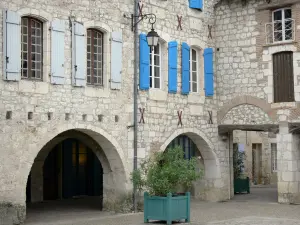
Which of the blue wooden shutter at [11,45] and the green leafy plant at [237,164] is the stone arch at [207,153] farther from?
the blue wooden shutter at [11,45]

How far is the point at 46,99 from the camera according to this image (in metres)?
13.6

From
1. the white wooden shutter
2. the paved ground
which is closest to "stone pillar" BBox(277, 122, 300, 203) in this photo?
the paved ground

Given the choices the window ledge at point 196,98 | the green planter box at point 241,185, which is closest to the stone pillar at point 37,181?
the window ledge at point 196,98

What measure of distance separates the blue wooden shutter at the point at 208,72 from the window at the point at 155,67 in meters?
1.86

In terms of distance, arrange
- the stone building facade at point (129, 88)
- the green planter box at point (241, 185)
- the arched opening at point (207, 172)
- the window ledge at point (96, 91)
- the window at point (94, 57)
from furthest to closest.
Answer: the green planter box at point (241, 185)
the arched opening at point (207, 172)
the window at point (94, 57)
the window ledge at point (96, 91)
the stone building facade at point (129, 88)

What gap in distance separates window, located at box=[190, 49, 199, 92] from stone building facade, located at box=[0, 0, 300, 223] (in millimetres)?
29

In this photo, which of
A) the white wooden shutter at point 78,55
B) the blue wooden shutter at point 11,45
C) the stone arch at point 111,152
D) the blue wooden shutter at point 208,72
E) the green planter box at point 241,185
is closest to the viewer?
the blue wooden shutter at point 11,45

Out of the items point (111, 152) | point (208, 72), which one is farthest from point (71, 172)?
point (208, 72)

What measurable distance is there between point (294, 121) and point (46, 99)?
7121 mm

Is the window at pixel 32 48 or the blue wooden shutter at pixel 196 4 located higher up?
the blue wooden shutter at pixel 196 4

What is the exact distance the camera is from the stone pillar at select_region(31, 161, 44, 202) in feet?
60.2

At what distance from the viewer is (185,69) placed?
17.2 meters

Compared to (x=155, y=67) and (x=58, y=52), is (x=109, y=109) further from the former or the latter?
(x=155, y=67)

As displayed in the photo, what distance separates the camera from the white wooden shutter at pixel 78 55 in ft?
46.7
